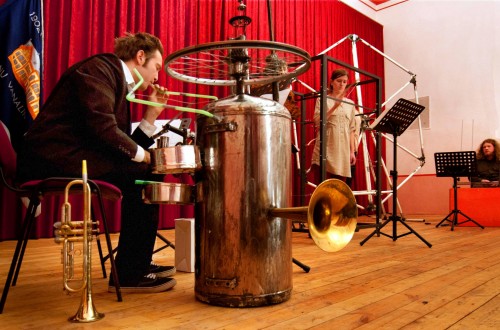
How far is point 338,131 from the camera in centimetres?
429

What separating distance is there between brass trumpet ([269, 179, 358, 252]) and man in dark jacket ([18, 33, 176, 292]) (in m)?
0.60

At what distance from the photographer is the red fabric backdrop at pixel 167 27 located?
12.3 ft

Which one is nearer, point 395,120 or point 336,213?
point 336,213

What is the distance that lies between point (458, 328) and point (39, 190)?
1.48m

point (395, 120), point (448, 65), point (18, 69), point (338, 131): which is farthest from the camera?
point (448, 65)

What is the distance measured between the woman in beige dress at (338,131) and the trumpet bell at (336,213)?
8.50 feet

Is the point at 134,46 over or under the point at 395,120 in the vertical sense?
over

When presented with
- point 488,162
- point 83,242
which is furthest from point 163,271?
point 488,162

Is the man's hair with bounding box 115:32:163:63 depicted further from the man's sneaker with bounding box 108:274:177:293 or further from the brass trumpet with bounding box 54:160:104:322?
the man's sneaker with bounding box 108:274:177:293

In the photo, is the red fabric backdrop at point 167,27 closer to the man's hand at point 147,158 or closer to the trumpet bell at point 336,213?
the man's hand at point 147,158

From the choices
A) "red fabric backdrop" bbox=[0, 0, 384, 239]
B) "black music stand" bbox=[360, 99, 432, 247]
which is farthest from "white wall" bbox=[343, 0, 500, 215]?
"black music stand" bbox=[360, 99, 432, 247]

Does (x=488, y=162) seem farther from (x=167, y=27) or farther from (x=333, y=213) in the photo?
(x=333, y=213)

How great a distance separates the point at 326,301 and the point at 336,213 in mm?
345

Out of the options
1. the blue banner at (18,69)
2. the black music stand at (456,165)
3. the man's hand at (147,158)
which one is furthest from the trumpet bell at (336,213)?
the black music stand at (456,165)
